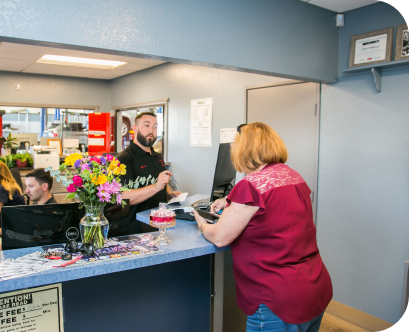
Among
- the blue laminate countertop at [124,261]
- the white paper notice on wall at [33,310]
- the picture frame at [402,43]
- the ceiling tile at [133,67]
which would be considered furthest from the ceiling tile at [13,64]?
the picture frame at [402,43]

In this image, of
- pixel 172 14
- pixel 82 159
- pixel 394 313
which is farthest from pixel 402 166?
pixel 82 159

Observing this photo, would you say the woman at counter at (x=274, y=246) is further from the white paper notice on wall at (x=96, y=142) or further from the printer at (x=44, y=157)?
the white paper notice on wall at (x=96, y=142)

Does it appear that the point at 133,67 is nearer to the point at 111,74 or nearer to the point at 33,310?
the point at 111,74

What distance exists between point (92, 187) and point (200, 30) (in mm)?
1193

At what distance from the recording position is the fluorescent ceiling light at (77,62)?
210 inches

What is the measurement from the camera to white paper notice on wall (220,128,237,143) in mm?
4324

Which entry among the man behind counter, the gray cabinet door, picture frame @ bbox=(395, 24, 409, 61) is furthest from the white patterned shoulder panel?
the gray cabinet door

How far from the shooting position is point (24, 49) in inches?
186

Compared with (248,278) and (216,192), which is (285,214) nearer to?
(248,278)

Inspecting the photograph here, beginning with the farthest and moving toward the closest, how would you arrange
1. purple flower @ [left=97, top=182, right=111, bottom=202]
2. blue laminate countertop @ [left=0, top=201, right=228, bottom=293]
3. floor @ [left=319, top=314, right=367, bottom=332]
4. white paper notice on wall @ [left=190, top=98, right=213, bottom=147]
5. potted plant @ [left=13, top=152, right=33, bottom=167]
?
potted plant @ [left=13, top=152, right=33, bottom=167]
white paper notice on wall @ [left=190, top=98, right=213, bottom=147]
floor @ [left=319, top=314, right=367, bottom=332]
purple flower @ [left=97, top=182, right=111, bottom=202]
blue laminate countertop @ [left=0, top=201, right=228, bottom=293]

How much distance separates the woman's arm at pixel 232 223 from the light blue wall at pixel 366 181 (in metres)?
1.78

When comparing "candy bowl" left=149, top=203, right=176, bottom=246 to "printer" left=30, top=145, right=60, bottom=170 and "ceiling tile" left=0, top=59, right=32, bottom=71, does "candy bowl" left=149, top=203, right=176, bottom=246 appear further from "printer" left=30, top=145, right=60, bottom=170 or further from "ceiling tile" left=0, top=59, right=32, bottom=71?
"ceiling tile" left=0, top=59, right=32, bottom=71

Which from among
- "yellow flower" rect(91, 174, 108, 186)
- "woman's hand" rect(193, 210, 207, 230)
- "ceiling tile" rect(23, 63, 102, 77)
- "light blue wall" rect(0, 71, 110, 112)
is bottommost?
"woman's hand" rect(193, 210, 207, 230)

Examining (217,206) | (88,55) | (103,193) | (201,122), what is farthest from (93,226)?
(88,55)
